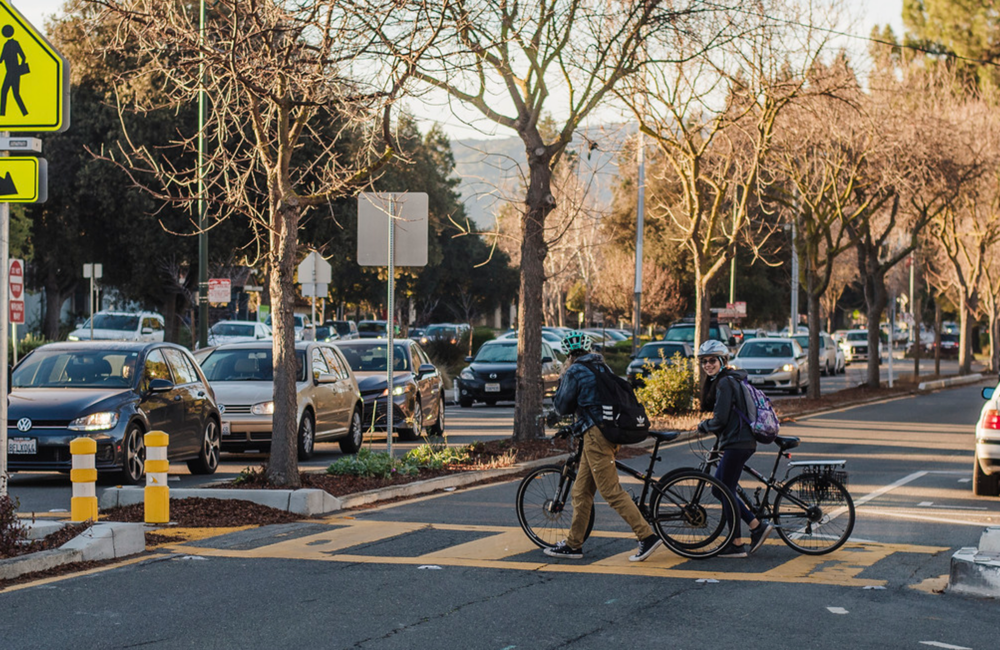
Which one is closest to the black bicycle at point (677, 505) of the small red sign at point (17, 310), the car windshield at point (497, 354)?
the small red sign at point (17, 310)

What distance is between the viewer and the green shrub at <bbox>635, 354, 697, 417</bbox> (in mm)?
23500

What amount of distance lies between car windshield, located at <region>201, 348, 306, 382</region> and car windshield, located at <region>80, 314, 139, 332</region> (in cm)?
2221

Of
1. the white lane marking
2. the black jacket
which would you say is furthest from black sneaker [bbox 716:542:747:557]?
the white lane marking

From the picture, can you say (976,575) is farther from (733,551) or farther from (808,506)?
(733,551)

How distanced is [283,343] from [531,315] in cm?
592

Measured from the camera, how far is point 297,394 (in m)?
16.1

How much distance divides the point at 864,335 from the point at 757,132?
4440 cm

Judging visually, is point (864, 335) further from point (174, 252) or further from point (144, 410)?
point (144, 410)

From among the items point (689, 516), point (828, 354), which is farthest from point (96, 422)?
point (828, 354)

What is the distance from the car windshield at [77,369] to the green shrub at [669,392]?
37.5 ft

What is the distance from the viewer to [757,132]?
1083 inches

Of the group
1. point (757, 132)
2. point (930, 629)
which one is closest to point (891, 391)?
point (757, 132)

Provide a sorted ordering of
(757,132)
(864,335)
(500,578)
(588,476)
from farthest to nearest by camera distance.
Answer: (864,335), (757,132), (588,476), (500,578)

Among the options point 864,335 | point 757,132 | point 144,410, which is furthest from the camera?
point 864,335
